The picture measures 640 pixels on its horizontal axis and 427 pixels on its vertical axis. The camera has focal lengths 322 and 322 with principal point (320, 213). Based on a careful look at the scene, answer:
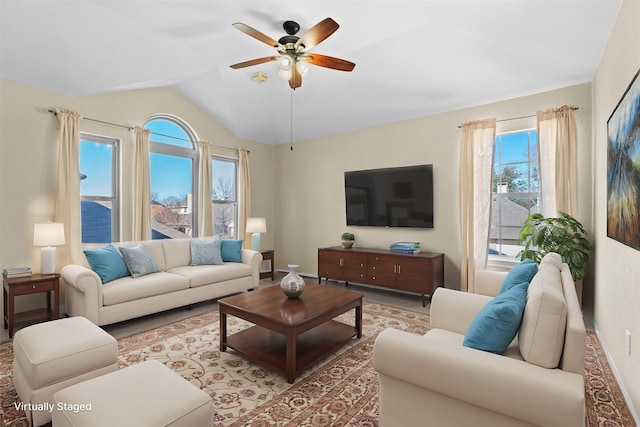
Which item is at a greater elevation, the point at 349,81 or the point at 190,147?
the point at 349,81

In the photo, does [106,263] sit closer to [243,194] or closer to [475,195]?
[243,194]

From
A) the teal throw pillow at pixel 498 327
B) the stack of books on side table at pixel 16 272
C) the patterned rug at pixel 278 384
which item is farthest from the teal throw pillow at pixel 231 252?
the teal throw pillow at pixel 498 327

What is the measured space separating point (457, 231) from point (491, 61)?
7.17 ft

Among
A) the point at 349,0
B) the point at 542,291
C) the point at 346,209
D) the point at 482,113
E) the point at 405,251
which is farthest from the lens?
the point at 346,209

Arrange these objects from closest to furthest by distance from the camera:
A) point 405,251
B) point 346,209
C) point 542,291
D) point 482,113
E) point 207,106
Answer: point 542,291, point 482,113, point 405,251, point 207,106, point 346,209

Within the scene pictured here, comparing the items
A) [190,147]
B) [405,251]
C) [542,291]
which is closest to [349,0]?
[542,291]

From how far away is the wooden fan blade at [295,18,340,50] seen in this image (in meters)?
2.40

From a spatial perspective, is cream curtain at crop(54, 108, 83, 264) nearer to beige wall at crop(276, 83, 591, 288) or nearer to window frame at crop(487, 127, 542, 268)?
beige wall at crop(276, 83, 591, 288)

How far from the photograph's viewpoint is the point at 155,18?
3186 mm

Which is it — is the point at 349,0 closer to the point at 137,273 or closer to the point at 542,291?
the point at 542,291

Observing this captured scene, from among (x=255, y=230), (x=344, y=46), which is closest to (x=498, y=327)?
(x=344, y=46)

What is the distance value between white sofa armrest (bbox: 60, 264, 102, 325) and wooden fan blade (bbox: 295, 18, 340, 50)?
3.01 metres

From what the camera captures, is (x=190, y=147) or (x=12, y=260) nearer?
(x=12, y=260)

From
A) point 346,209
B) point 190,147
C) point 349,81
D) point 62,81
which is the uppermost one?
point 349,81
